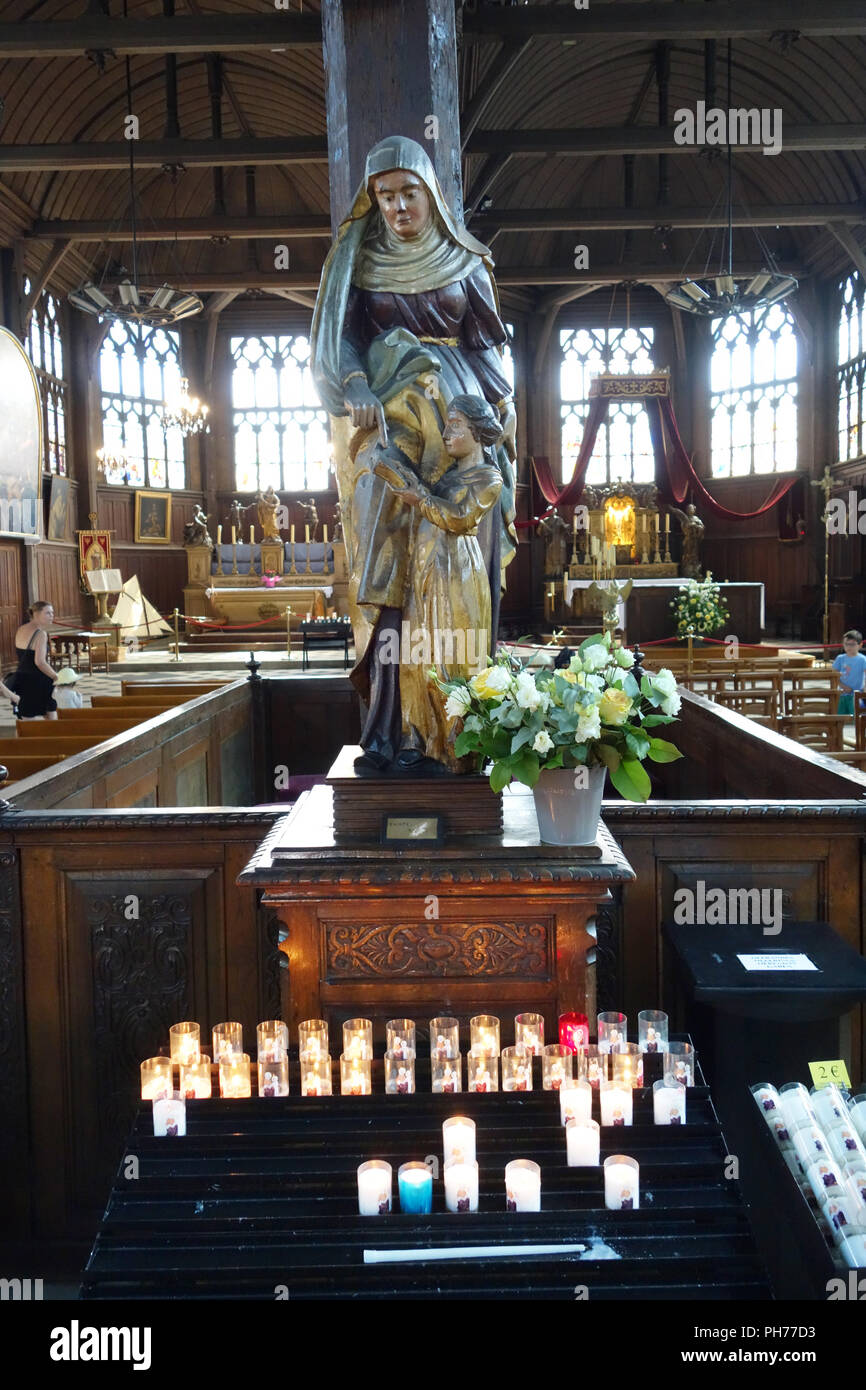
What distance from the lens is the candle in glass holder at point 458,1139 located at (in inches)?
81.7

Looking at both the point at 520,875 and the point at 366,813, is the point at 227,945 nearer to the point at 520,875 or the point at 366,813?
the point at 366,813

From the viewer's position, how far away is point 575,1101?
221 cm

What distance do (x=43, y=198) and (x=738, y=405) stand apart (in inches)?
491

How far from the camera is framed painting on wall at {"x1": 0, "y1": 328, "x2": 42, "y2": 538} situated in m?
13.2

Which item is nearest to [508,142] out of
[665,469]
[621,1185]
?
[665,469]

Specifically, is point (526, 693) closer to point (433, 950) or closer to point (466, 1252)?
point (433, 950)

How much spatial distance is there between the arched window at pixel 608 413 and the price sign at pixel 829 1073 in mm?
19442

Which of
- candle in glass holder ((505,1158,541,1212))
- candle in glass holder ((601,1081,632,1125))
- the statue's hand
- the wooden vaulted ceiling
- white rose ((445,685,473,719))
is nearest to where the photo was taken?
candle in glass holder ((505,1158,541,1212))

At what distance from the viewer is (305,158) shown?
11641 mm

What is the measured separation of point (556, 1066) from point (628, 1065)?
17cm

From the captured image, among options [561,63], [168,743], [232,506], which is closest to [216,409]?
[232,506]

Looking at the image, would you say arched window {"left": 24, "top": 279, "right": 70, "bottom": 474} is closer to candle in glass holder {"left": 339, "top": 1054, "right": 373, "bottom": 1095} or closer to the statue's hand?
the statue's hand

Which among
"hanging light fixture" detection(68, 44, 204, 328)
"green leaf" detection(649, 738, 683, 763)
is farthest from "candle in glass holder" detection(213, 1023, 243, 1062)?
Answer: "hanging light fixture" detection(68, 44, 204, 328)

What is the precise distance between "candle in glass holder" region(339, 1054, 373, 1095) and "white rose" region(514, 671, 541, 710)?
2.97 ft
